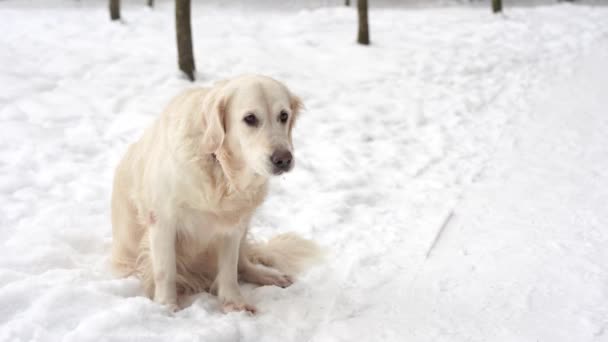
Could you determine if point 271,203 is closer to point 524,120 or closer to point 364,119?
point 364,119

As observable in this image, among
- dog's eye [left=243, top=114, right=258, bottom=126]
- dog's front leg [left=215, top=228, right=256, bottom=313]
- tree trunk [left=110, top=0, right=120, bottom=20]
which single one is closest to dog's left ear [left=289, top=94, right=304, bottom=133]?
dog's eye [left=243, top=114, right=258, bottom=126]

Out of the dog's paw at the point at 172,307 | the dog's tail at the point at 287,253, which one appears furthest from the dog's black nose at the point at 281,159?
the dog's tail at the point at 287,253

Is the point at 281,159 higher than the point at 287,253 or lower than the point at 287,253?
higher

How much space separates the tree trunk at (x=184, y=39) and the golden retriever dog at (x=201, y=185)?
368 cm

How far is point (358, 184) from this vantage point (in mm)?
4355

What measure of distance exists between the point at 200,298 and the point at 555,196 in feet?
8.77

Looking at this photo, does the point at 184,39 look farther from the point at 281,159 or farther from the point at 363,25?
the point at 281,159

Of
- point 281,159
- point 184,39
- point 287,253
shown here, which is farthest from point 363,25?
point 281,159

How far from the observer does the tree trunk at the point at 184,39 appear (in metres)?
6.29

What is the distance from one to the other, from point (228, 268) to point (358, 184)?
1.72 m

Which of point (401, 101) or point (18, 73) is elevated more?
point (18, 73)

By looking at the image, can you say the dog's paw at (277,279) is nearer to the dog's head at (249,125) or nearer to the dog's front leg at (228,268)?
the dog's front leg at (228,268)

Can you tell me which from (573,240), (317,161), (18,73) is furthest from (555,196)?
(18,73)

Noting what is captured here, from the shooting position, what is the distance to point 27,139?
179 inches
